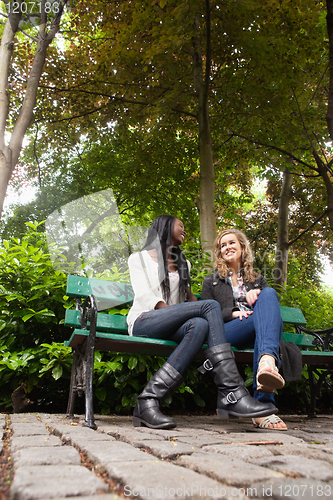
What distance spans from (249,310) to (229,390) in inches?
34.9

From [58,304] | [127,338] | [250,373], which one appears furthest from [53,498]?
[250,373]

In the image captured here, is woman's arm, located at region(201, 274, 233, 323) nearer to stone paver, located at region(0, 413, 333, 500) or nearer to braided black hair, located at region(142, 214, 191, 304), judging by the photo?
braided black hair, located at region(142, 214, 191, 304)

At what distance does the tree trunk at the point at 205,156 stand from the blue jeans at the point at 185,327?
306 cm

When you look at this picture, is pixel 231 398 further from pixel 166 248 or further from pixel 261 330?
pixel 166 248

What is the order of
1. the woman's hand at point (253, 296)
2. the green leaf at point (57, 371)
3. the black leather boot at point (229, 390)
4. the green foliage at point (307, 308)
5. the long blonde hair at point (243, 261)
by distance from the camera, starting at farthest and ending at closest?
the green foliage at point (307, 308) → the long blonde hair at point (243, 261) → the green leaf at point (57, 371) → the woman's hand at point (253, 296) → the black leather boot at point (229, 390)

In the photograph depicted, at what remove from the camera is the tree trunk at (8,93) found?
5082 millimetres

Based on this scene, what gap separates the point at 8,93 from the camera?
5.44m

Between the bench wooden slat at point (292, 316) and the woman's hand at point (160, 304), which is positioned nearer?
the woman's hand at point (160, 304)

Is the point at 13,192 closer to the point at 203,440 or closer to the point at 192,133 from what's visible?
the point at 192,133

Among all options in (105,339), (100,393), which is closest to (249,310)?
(105,339)

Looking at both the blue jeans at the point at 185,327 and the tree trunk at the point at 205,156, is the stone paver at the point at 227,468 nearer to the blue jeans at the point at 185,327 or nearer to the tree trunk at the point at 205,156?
the blue jeans at the point at 185,327

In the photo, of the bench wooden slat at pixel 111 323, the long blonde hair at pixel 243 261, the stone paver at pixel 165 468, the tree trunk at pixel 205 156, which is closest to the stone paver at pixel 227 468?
the stone paver at pixel 165 468

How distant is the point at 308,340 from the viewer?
3875 mm

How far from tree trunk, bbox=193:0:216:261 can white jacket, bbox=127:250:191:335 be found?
2681 millimetres
